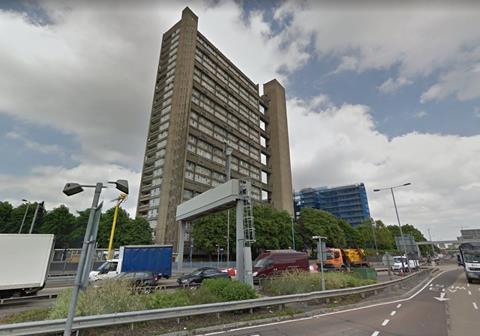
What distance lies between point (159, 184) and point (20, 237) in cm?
4674

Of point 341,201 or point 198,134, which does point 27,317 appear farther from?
point 341,201

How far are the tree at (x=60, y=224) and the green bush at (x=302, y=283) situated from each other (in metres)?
48.0

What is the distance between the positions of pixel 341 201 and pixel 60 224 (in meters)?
134

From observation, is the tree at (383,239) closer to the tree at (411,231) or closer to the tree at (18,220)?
the tree at (411,231)

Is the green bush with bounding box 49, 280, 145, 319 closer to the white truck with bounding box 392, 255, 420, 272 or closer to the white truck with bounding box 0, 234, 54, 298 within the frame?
the white truck with bounding box 0, 234, 54, 298

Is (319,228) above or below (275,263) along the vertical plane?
above

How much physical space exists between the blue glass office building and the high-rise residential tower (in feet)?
193

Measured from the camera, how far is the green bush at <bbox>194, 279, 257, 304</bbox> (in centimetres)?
1016

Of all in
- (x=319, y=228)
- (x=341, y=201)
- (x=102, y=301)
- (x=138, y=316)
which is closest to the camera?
(x=138, y=316)

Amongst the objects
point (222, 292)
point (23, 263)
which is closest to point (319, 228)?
point (222, 292)

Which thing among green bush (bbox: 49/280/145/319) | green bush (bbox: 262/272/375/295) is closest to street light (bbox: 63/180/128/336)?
green bush (bbox: 49/280/145/319)

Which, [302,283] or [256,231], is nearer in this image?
[302,283]

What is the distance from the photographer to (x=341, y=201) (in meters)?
146

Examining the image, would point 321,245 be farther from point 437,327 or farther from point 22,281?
point 22,281
